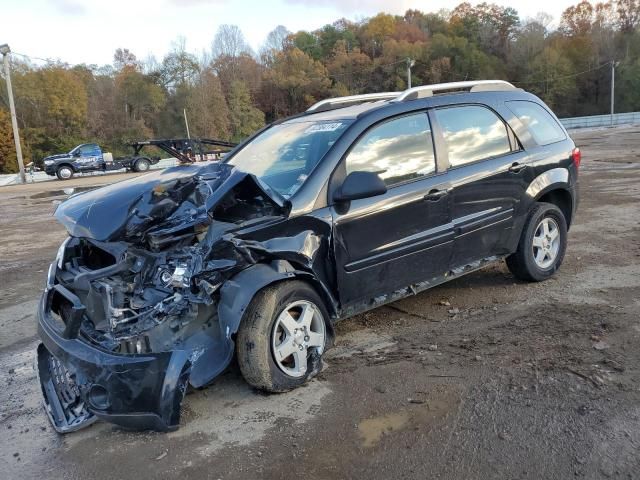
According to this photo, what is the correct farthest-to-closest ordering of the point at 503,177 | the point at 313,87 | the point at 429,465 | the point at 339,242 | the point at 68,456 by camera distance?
1. the point at 313,87
2. the point at 503,177
3. the point at 339,242
4. the point at 68,456
5. the point at 429,465

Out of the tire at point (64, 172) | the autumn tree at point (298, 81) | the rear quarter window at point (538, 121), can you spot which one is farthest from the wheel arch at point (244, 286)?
the autumn tree at point (298, 81)

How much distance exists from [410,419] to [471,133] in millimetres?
2536

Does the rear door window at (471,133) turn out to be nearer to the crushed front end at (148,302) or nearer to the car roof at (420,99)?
the car roof at (420,99)

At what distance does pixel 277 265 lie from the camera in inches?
131

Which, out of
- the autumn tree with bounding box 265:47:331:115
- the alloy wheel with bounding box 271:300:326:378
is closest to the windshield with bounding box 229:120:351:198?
the alloy wheel with bounding box 271:300:326:378

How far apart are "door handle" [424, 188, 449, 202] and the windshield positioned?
32.2 inches

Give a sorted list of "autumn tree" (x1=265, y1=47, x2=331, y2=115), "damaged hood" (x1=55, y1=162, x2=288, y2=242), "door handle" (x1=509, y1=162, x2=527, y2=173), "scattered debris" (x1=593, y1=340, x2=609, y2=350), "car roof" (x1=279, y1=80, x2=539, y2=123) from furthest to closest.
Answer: "autumn tree" (x1=265, y1=47, x2=331, y2=115), "door handle" (x1=509, y1=162, x2=527, y2=173), "car roof" (x1=279, y1=80, x2=539, y2=123), "scattered debris" (x1=593, y1=340, x2=609, y2=350), "damaged hood" (x1=55, y1=162, x2=288, y2=242)

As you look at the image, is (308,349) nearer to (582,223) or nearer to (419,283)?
(419,283)

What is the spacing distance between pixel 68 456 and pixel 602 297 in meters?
4.21

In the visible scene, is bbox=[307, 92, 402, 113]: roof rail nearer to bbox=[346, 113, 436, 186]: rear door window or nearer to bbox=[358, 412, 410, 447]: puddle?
bbox=[346, 113, 436, 186]: rear door window

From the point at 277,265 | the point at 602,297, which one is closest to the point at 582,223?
the point at 602,297

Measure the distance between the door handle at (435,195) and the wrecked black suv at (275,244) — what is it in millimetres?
12

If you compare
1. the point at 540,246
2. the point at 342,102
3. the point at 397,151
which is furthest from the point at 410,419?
the point at 342,102

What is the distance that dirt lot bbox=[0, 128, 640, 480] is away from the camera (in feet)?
8.74
